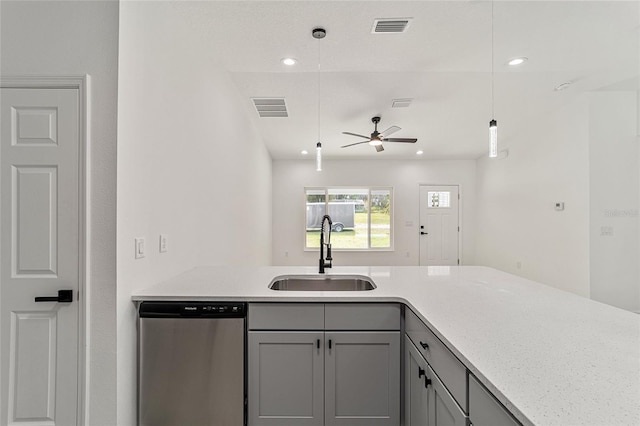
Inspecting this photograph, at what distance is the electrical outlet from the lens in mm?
1502

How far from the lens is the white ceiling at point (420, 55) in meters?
2.07

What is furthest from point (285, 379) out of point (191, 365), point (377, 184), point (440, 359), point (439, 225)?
point (439, 225)

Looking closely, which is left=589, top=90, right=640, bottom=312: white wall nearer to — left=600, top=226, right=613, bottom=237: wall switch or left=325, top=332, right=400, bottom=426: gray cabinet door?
left=600, top=226, right=613, bottom=237: wall switch

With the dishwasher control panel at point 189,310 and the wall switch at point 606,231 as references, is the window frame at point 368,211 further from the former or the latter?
the dishwasher control panel at point 189,310

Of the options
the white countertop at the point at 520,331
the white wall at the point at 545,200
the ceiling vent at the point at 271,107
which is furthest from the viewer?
the white wall at the point at 545,200

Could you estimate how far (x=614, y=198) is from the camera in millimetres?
3680

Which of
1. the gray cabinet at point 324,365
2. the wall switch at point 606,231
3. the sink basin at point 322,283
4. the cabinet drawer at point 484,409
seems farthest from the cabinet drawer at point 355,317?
the wall switch at point 606,231

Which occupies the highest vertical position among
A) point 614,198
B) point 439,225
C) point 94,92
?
point 94,92

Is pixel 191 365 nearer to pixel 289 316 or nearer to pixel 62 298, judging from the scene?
pixel 289 316

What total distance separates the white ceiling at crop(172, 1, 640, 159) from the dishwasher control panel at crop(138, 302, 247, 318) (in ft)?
6.89

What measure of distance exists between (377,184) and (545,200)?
10.8ft

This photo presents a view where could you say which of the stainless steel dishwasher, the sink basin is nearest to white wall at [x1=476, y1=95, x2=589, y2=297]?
the sink basin

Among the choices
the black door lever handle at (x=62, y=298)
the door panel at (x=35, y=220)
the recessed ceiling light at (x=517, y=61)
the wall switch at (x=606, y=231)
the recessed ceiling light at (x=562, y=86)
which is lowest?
the black door lever handle at (x=62, y=298)

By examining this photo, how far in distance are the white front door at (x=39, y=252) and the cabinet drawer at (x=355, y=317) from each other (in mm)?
1293
